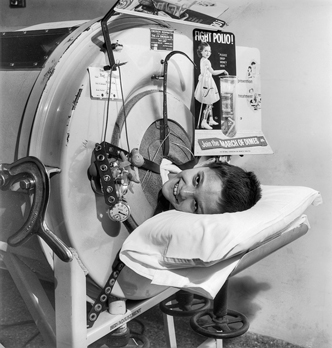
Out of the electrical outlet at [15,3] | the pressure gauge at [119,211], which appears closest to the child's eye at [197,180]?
the pressure gauge at [119,211]

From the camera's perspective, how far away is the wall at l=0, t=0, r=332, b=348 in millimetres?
2330

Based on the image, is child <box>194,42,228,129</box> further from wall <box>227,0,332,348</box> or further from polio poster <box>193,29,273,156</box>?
wall <box>227,0,332,348</box>

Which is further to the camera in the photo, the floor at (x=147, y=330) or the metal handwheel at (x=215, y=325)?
the floor at (x=147, y=330)

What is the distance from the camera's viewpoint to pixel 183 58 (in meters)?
1.87

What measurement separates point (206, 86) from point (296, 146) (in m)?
0.69

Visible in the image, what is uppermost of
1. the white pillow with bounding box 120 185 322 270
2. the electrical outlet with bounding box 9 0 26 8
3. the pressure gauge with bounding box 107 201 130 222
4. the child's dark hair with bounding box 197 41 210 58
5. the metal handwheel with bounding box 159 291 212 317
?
the electrical outlet with bounding box 9 0 26 8

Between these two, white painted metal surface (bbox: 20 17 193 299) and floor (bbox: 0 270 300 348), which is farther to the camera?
floor (bbox: 0 270 300 348)

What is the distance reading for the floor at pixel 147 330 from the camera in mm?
2346

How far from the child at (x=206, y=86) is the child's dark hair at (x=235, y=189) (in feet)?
1.11

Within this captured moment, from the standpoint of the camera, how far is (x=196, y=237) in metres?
1.35

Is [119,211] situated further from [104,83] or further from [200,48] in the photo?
[200,48]

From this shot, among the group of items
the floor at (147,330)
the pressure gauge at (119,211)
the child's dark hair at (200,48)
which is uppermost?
the child's dark hair at (200,48)

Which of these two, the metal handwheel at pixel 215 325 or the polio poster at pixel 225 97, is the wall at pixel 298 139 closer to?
the polio poster at pixel 225 97

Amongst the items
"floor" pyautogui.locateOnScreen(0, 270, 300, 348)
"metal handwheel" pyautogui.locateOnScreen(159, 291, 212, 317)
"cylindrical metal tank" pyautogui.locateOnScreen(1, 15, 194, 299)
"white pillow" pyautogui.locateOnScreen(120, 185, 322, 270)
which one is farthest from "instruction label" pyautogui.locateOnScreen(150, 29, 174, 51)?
"floor" pyautogui.locateOnScreen(0, 270, 300, 348)
